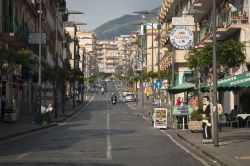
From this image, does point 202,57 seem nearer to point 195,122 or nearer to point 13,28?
point 195,122

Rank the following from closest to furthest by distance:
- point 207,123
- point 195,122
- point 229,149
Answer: point 229,149
point 207,123
point 195,122

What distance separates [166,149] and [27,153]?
4.83 m

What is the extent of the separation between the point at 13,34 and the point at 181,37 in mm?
15481

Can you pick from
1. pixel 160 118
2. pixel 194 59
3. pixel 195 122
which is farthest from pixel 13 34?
pixel 195 122

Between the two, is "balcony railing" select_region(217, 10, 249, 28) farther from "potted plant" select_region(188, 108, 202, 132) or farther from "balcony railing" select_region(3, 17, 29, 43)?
"balcony railing" select_region(3, 17, 29, 43)

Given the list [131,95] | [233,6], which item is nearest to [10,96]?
[233,6]

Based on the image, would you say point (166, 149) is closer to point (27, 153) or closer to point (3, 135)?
point (27, 153)

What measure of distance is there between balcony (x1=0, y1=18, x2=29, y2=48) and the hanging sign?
15.1m

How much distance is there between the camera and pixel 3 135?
3066cm

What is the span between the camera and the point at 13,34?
4641 centimetres

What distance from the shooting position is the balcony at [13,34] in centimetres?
4631

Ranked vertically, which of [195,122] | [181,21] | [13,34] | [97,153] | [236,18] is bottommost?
[97,153]

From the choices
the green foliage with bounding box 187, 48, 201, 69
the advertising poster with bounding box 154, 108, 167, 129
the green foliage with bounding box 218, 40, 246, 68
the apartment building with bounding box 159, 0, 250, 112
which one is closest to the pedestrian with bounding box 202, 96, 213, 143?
the green foliage with bounding box 218, 40, 246, 68

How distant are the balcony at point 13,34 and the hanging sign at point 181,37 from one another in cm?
1506
